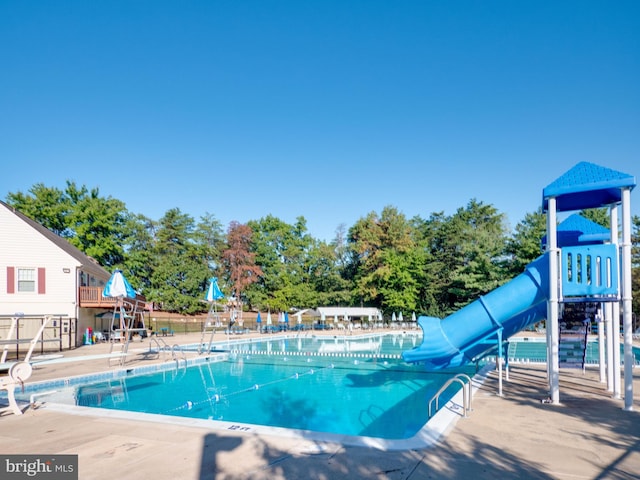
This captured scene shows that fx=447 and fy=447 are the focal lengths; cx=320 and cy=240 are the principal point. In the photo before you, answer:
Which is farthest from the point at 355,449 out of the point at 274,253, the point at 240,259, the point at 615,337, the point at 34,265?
the point at 274,253

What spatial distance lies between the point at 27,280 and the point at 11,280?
651 millimetres

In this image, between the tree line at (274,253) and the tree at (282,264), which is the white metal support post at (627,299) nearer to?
the tree line at (274,253)

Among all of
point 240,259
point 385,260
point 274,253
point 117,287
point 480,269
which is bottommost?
point 117,287

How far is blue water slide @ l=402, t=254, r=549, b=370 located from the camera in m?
9.53

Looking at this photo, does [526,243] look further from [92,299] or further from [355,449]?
[355,449]

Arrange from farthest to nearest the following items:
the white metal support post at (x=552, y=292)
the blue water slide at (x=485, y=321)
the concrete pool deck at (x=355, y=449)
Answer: the blue water slide at (x=485, y=321) < the white metal support post at (x=552, y=292) < the concrete pool deck at (x=355, y=449)

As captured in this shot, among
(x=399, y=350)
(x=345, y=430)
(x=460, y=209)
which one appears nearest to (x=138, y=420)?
(x=345, y=430)

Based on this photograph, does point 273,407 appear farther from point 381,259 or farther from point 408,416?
point 381,259

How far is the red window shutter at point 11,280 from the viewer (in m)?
21.7

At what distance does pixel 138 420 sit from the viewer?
24.2ft

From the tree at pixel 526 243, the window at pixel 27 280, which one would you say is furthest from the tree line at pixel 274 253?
the window at pixel 27 280

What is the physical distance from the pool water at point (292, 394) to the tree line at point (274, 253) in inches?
936

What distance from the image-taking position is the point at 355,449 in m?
5.53

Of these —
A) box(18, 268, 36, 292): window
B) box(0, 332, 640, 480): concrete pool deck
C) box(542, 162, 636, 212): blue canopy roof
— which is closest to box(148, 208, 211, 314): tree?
box(18, 268, 36, 292): window
